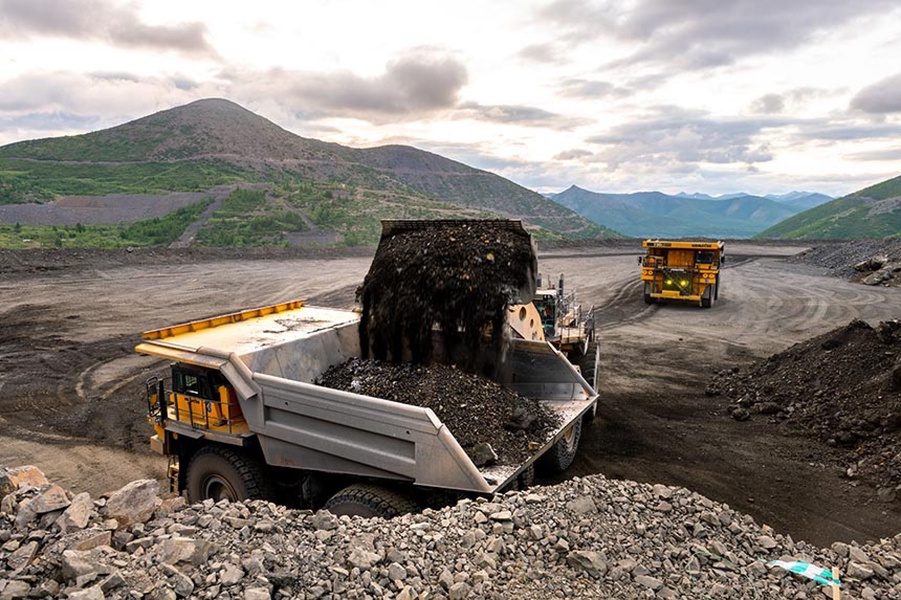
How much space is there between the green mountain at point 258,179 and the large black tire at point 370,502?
1502 inches

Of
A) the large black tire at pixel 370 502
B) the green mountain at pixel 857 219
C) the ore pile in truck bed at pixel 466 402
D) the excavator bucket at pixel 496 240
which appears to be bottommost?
the large black tire at pixel 370 502

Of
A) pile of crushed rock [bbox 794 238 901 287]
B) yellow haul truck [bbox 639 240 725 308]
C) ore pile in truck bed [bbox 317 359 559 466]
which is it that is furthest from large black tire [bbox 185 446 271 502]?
pile of crushed rock [bbox 794 238 901 287]

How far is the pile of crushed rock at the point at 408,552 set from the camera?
3.40 meters

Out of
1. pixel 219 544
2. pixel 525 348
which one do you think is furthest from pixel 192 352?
pixel 525 348

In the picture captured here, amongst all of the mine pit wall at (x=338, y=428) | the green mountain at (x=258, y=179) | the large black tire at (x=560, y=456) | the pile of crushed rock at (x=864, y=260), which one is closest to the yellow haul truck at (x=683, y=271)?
the pile of crushed rock at (x=864, y=260)

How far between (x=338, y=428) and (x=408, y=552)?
62.5 inches

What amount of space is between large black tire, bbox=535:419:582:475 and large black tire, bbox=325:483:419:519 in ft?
7.55

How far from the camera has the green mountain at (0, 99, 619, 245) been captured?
48938mm

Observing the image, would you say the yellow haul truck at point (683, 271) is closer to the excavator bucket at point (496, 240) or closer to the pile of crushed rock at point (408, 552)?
the excavator bucket at point (496, 240)

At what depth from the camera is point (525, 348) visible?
24.1 feet

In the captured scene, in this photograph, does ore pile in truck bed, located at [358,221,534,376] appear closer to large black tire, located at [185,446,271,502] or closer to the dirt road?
large black tire, located at [185,446,271,502]

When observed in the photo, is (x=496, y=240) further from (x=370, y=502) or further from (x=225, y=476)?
(x=225, y=476)

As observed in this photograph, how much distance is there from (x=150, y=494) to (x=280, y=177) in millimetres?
87237

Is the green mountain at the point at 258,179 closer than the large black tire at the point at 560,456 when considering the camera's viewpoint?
No
